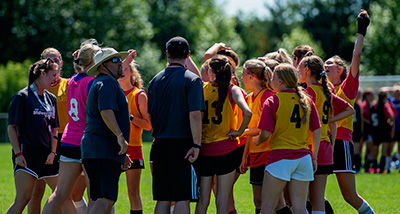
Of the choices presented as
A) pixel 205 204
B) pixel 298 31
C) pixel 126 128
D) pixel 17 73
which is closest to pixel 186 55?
pixel 126 128

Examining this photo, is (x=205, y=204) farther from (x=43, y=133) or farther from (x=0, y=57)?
(x=0, y=57)

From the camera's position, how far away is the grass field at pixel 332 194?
8859 mm

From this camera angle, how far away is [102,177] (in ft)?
17.8

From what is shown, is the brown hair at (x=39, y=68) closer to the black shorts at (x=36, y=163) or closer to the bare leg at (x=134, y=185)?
the black shorts at (x=36, y=163)

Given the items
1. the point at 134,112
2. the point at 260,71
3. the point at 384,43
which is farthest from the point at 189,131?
the point at 384,43

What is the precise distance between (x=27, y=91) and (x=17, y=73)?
2879 cm

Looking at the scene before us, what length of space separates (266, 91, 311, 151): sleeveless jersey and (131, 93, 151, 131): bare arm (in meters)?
1.94

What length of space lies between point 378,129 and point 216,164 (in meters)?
10.8

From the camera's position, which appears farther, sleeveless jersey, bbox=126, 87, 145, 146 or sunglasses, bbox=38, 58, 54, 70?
sleeveless jersey, bbox=126, 87, 145, 146

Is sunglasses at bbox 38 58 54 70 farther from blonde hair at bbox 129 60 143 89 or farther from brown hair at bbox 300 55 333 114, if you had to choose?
brown hair at bbox 300 55 333 114

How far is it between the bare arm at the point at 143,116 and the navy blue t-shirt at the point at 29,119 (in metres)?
1.13

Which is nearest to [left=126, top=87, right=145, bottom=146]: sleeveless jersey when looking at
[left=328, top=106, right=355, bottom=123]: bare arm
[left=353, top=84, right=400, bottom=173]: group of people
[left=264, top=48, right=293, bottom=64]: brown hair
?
[left=264, top=48, right=293, bottom=64]: brown hair

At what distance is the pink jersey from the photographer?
5.97 metres

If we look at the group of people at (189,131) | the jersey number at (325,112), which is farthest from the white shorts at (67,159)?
the jersey number at (325,112)
